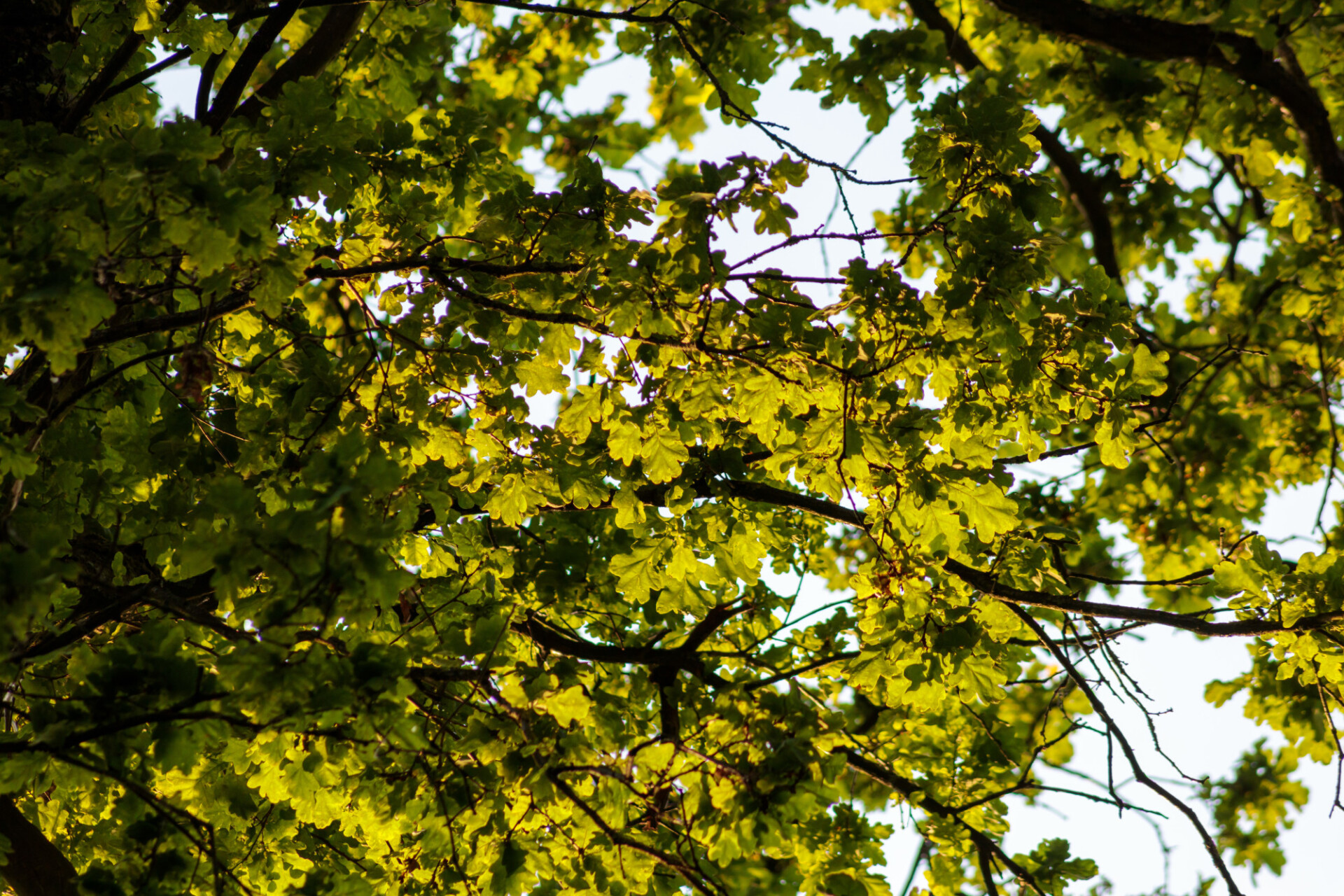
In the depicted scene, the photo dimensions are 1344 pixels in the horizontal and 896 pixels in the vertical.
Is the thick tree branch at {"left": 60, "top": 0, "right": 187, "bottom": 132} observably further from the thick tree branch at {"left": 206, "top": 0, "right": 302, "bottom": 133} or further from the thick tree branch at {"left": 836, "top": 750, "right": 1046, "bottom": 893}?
the thick tree branch at {"left": 836, "top": 750, "right": 1046, "bottom": 893}

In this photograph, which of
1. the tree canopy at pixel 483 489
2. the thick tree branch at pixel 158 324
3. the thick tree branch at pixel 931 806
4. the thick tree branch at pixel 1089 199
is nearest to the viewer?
the tree canopy at pixel 483 489

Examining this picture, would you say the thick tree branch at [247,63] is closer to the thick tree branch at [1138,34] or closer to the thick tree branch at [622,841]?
the thick tree branch at [622,841]

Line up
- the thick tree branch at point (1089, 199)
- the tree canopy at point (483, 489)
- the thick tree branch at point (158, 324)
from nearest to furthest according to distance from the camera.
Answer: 1. the tree canopy at point (483, 489)
2. the thick tree branch at point (158, 324)
3. the thick tree branch at point (1089, 199)

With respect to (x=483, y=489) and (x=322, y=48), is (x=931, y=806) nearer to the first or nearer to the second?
(x=483, y=489)

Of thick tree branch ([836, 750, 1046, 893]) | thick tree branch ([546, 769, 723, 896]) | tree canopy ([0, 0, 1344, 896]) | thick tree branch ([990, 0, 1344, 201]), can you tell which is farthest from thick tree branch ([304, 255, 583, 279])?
thick tree branch ([990, 0, 1344, 201])

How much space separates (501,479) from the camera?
2.91 metres

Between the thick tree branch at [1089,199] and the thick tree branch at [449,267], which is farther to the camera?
the thick tree branch at [1089,199]

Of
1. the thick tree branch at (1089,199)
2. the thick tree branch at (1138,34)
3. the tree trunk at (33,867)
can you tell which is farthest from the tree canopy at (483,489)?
the thick tree branch at (1089,199)

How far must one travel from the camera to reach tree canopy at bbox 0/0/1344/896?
1989mm

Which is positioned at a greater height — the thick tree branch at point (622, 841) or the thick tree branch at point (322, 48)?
the thick tree branch at point (322, 48)

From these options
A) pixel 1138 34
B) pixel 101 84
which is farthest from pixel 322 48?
pixel 1138 34

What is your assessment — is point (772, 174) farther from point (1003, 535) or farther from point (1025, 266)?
point (1003, 535)

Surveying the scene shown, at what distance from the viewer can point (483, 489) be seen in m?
3.48

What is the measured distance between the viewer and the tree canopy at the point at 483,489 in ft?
6.53
